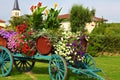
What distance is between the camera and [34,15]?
10625 millimetres

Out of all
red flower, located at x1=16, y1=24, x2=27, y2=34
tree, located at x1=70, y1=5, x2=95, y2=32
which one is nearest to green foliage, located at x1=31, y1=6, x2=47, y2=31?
red flower, located at x1=16, y1=24, x2=27, y2=34

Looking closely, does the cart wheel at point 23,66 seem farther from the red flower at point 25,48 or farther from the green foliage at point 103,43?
the green foliage at point 103,43

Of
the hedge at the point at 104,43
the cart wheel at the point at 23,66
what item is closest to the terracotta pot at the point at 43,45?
the cart wheel at the point at 23,66

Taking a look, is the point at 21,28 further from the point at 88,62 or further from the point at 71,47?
the point at 88,62

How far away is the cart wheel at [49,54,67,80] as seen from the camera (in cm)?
898

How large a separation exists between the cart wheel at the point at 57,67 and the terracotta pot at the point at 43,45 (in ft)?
1.11

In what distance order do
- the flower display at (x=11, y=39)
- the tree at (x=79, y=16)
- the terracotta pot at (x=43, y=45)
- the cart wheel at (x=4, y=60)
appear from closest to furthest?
the terracotta pot at (x=43, y=45), the cart wheel at (x=4, y=60), the flower display at (x=11, y=39), the tree at (x=79, y=16)

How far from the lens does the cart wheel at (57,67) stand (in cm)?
898

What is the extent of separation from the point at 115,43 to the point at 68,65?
743 inches

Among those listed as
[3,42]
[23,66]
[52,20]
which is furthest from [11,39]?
[23,66]

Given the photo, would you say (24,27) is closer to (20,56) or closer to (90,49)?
(20,56)

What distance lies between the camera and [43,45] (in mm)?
9633

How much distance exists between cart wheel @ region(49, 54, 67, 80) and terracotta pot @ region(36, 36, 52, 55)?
34 cm

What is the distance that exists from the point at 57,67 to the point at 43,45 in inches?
36.0
